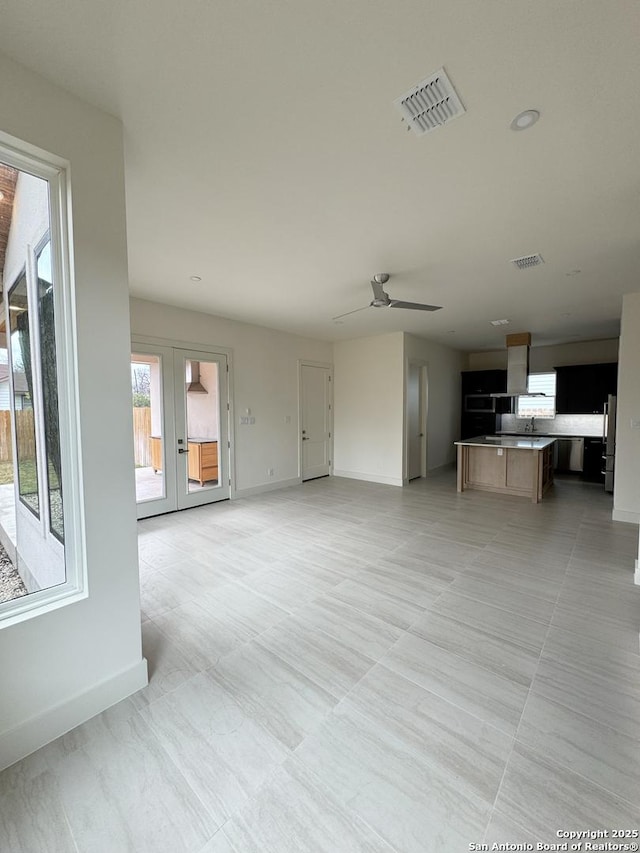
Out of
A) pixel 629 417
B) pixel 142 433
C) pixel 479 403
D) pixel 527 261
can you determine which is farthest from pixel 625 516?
pixel 142 433

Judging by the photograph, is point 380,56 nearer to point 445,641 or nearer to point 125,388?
point 125,388

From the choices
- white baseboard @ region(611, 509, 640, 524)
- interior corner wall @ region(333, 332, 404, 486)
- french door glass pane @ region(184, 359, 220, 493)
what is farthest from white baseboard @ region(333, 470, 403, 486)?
white baseboard @ region(611, 509, 640, 524)

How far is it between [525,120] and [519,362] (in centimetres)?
557

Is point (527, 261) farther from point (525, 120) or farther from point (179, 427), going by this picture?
point (179, 427)

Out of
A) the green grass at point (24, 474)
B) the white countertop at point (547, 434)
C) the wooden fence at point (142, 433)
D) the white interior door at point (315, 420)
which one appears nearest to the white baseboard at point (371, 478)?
the white interior door at point (315, 420)

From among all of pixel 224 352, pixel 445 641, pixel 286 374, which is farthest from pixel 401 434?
pixel 445 641

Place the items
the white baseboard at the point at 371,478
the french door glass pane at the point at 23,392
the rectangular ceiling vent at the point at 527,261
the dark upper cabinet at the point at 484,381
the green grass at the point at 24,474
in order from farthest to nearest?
the dark upper cabinet at the point at 484,381 < the white baseboard at the point at 371,478 < the rectangular ceiling vent at the point at 527,261 < the green grass at the point at 24,474 < the french door glass pane at the point at 23,392

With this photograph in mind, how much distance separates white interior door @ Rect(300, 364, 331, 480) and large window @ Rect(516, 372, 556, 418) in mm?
4618

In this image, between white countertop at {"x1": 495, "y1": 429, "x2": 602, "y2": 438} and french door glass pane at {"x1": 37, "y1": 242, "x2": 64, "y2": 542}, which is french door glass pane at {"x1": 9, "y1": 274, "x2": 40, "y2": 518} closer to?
french door glass pane at {"x1": 37, "y1": 242, "x2": 64, "y2": 542}

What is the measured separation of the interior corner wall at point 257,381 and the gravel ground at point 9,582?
3.29 meters

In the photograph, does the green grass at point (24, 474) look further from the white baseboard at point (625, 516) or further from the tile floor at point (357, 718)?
the white baseboard at point (625, 516)

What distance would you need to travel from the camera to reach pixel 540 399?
795 cm

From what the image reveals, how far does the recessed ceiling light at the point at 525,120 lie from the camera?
157 cm

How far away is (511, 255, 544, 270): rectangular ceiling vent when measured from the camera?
3.12 metres
